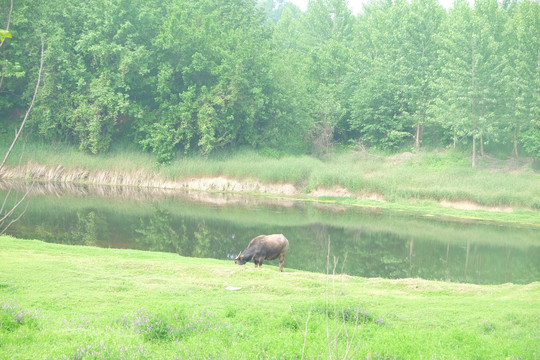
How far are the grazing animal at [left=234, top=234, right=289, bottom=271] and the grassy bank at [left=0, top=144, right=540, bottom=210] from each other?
19698 millimetres

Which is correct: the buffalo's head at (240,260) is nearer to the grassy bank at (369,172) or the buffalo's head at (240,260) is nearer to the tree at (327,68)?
the grassy bank at (369,172)

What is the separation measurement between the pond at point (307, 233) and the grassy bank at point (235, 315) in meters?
3.99

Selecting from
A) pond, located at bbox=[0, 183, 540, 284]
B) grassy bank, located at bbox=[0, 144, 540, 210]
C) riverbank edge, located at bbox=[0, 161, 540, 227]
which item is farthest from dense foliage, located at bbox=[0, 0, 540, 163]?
pond, located at bbox=[0, 183, 540, 284]

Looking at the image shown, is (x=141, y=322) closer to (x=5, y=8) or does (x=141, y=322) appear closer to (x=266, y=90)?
(x=5, y=8)

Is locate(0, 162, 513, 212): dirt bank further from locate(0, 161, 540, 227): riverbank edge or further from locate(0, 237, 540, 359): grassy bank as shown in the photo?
locate(0, 237, 540, 359): grassy bank

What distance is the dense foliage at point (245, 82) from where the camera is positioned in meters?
42.9

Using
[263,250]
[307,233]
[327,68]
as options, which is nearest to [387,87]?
[327,68]

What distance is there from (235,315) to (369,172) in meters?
34.1

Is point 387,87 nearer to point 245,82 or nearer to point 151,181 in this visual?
point 245,82

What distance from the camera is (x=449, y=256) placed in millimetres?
22500

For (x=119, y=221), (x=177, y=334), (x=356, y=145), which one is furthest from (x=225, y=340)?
(x=356, y=145)

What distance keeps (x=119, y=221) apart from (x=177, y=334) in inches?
764

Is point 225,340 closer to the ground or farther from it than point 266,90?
closer to the ground

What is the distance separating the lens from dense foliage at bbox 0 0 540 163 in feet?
141
